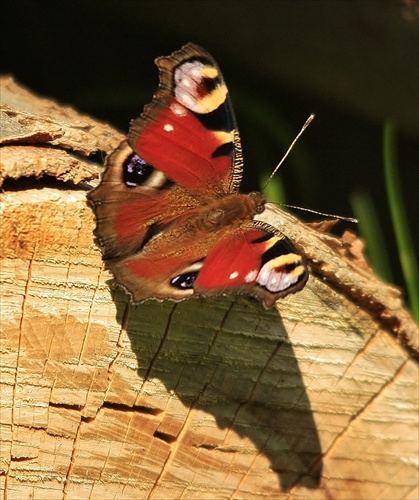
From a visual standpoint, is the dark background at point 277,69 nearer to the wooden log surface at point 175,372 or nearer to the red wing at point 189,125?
the red wing at point 189,125

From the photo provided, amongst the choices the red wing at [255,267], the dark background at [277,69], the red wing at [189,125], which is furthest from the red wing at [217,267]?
the dark background at [277,69]

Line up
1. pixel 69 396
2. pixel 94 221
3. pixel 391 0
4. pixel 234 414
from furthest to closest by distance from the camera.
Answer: pixel 391 0, pixel 234 414, pixel 69 396, pixel 94 221

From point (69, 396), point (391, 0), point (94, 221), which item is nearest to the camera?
point (94, 221)

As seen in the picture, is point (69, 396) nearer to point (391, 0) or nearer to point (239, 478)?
point (239, 478)

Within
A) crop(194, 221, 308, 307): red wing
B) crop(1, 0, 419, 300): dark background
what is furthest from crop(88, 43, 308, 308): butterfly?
crop(1, 0, 419, 300): dark background

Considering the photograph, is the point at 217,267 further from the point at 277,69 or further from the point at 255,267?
the point at 277,69

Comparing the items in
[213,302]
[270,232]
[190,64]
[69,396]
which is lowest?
[69,396]

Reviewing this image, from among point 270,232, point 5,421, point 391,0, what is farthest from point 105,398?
point 391,0
